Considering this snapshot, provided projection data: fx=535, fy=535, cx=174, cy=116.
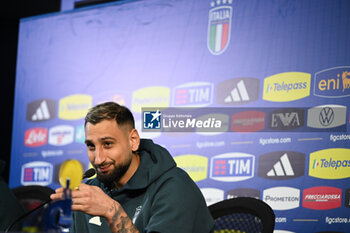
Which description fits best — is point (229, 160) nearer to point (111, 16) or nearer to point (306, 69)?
point (306, 69)

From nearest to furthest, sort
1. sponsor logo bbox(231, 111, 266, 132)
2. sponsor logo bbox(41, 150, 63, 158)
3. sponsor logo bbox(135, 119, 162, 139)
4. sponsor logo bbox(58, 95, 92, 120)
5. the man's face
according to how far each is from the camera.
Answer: the man's face
sponsor logo bbox(231, 111, 266, 132)
sponsor logo bbox(135, 119, 162, 139)
sponsor logo bbox(58, 95, 92, 120)
sponsor logo bbox(41, 150, 63, 158)

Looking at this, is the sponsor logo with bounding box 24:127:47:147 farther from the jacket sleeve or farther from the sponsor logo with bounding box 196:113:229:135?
the jacket sleeve

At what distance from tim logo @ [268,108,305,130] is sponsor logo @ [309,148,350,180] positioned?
21 centimetres

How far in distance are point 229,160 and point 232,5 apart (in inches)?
40.4

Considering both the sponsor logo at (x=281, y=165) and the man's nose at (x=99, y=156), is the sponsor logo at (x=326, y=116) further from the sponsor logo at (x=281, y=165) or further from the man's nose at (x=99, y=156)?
the man's nose at (x=99, y=156)

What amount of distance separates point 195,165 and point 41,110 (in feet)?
4.85

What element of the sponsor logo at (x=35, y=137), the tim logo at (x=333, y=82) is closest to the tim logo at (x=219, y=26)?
the tim logo at (x=333, y=82)

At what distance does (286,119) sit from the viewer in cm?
324

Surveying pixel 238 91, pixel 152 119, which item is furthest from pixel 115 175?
pixel 238 91

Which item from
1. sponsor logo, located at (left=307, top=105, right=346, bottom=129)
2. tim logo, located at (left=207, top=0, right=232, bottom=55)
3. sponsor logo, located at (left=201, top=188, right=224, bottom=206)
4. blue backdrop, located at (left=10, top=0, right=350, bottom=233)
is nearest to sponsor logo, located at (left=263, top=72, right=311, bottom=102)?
blue backdrop, located at (left=10, top=0, right=350, bottom=233)

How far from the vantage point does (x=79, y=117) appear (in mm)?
4148

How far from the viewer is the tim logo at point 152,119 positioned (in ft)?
11.4

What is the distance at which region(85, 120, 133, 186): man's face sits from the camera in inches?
86.1

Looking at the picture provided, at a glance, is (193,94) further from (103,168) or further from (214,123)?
(103,168)
